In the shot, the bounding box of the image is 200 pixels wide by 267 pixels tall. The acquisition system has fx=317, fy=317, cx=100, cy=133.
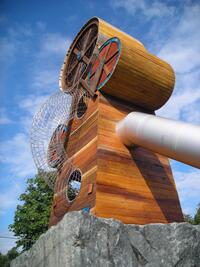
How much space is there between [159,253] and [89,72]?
690 cm

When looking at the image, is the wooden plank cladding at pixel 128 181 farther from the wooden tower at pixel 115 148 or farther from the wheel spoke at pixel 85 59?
the wheel spoke at pixel 85 59

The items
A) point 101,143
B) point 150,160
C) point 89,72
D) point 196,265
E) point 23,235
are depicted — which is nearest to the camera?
point 196,265

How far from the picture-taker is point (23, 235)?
22938 mm

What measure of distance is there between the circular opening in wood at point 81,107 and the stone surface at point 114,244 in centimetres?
518

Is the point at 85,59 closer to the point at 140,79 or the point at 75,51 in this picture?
the point at 75,51

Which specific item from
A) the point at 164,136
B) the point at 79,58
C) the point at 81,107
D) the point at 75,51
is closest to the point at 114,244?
the point at 164,136

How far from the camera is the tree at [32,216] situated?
22197mm

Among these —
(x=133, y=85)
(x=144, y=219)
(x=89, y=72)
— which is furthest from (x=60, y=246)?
(x=89, y=72)

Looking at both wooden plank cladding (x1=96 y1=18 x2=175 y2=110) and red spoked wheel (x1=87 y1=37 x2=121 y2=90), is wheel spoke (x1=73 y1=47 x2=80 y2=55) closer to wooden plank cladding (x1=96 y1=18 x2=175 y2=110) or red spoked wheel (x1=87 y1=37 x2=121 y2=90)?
red spoked wheel (x1=87 y1=37 x2=121 y2=90)

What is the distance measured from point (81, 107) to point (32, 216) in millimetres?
13326

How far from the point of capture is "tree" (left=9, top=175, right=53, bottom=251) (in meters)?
22.2

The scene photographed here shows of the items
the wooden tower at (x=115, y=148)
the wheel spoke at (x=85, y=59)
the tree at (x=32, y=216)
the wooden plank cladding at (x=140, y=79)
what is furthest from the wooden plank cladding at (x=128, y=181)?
the tree at (x=32, y=216)

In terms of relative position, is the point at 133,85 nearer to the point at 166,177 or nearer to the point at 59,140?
the point at 166,177

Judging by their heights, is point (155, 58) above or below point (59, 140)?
above
